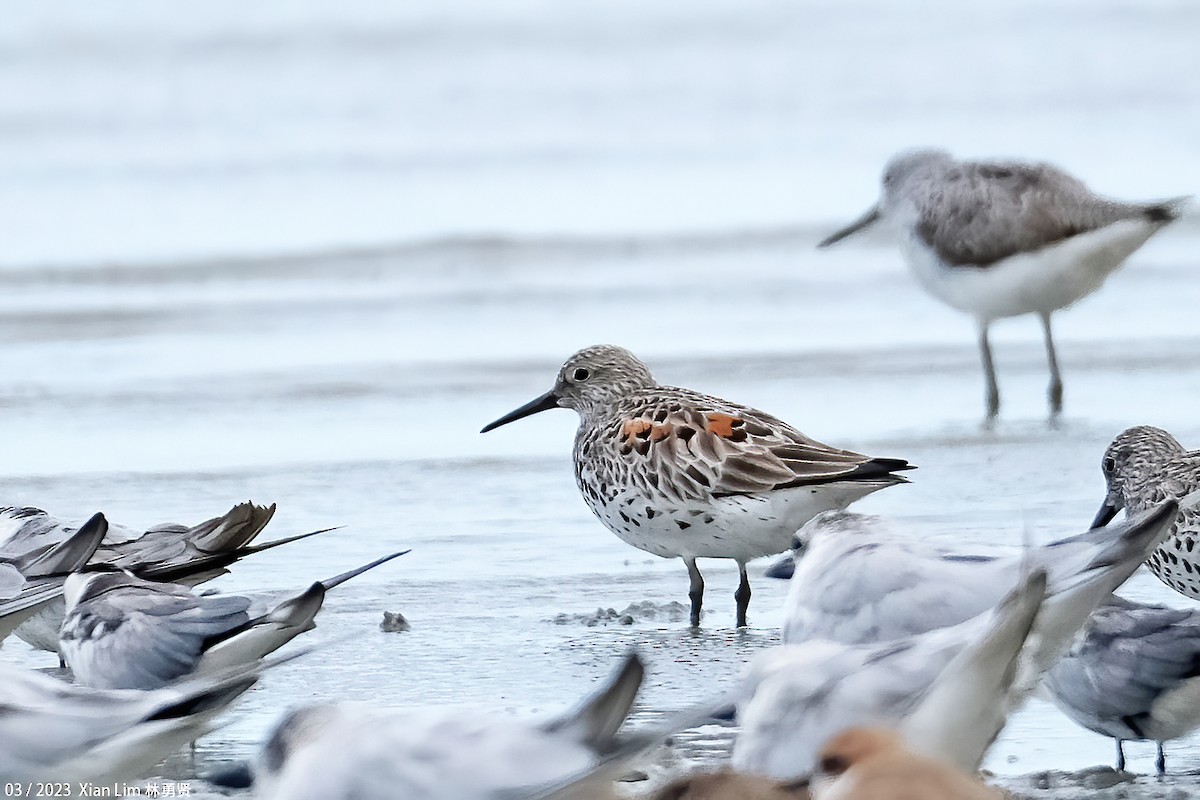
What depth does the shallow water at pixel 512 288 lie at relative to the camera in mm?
6059

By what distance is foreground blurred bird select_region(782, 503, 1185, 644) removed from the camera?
3881mm

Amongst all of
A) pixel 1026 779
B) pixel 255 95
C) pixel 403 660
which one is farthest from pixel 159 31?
pixel 1026 779

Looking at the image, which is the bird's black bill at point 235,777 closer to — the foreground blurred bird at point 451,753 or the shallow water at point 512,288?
the foreground blurred bird at point 451,753

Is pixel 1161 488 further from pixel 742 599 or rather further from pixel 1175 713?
pixel 1175 713

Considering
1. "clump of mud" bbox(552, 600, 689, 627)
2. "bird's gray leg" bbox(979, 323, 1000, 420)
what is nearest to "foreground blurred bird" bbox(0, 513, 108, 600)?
"clump of mud" bbox(552, 600, 689, 627)

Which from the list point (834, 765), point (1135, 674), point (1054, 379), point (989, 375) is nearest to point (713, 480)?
point (1135, 674)

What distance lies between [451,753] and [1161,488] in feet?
10.00

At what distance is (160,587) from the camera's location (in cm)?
460

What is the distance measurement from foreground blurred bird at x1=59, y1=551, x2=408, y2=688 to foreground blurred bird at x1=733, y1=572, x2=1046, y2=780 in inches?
49.3

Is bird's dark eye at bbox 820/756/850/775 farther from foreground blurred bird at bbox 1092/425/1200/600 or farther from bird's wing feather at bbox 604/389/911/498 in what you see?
bird's wing feather at bbox 604/389/911/498

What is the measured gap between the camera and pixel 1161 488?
207 inches

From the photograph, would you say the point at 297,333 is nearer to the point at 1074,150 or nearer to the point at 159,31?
Answer: the point at 1074,150

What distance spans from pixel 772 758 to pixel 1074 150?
43.2 ft

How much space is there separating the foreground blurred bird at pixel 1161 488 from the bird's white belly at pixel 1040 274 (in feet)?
10.4
